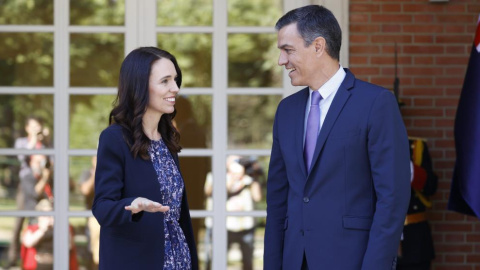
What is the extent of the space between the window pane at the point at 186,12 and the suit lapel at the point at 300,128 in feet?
12.9

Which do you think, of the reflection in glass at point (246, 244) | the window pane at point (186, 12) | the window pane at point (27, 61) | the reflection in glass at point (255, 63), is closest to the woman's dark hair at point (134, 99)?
the reflection in glass at point (246, 244)

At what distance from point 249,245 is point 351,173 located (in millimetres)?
4053

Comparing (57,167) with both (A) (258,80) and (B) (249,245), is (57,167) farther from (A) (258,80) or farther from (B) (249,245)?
(A) (258,80)

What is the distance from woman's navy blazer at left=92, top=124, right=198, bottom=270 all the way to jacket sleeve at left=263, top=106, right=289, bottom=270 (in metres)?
0.49

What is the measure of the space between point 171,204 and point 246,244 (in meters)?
3.93

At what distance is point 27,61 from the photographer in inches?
310

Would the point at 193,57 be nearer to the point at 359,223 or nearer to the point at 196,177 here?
the point at 196,177

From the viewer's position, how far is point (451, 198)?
5098 mm

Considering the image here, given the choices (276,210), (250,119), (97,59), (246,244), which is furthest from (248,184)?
(276,210)

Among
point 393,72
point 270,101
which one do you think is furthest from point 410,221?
point 270,101

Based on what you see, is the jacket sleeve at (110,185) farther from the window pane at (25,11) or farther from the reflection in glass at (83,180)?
the window pane at (25,11)

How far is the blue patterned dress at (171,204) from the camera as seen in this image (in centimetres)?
318

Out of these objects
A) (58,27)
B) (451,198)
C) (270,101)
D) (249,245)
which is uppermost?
(58,27)

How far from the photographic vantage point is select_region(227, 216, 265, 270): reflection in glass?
694cm
